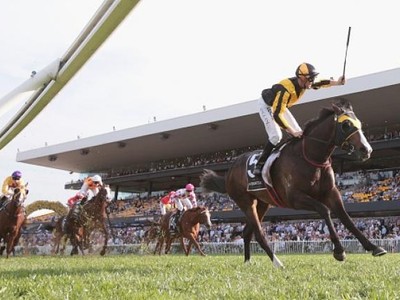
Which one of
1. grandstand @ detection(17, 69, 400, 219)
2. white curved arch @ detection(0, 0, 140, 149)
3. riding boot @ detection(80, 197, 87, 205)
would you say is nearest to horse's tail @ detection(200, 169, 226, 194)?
riding boot @ detection(80, 197, 87, 205)

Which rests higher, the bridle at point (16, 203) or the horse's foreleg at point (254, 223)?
the bridle at point (16, 203)

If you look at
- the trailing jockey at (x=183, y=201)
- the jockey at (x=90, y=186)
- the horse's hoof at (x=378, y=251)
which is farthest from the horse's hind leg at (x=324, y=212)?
the trailing jockey at (x=183, y=201)

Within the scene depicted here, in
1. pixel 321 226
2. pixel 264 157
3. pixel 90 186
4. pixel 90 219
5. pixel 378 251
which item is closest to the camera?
pixel 378 251

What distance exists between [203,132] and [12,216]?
90.8 feet

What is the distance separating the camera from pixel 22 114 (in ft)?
Answer: 4.98

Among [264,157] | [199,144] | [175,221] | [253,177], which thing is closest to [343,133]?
[264,157]

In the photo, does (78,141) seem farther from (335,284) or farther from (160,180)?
(335,284)

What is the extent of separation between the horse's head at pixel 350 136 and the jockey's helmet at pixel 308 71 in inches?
28.0

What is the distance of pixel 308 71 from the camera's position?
23.2ft

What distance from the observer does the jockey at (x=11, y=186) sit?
13.8 metres

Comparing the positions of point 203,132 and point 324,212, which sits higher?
point 203,132

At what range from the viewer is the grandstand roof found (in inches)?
1218

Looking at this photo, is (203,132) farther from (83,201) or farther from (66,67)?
(66,67)

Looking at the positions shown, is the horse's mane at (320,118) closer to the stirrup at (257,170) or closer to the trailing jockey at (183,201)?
the stirrup at (257,170)
